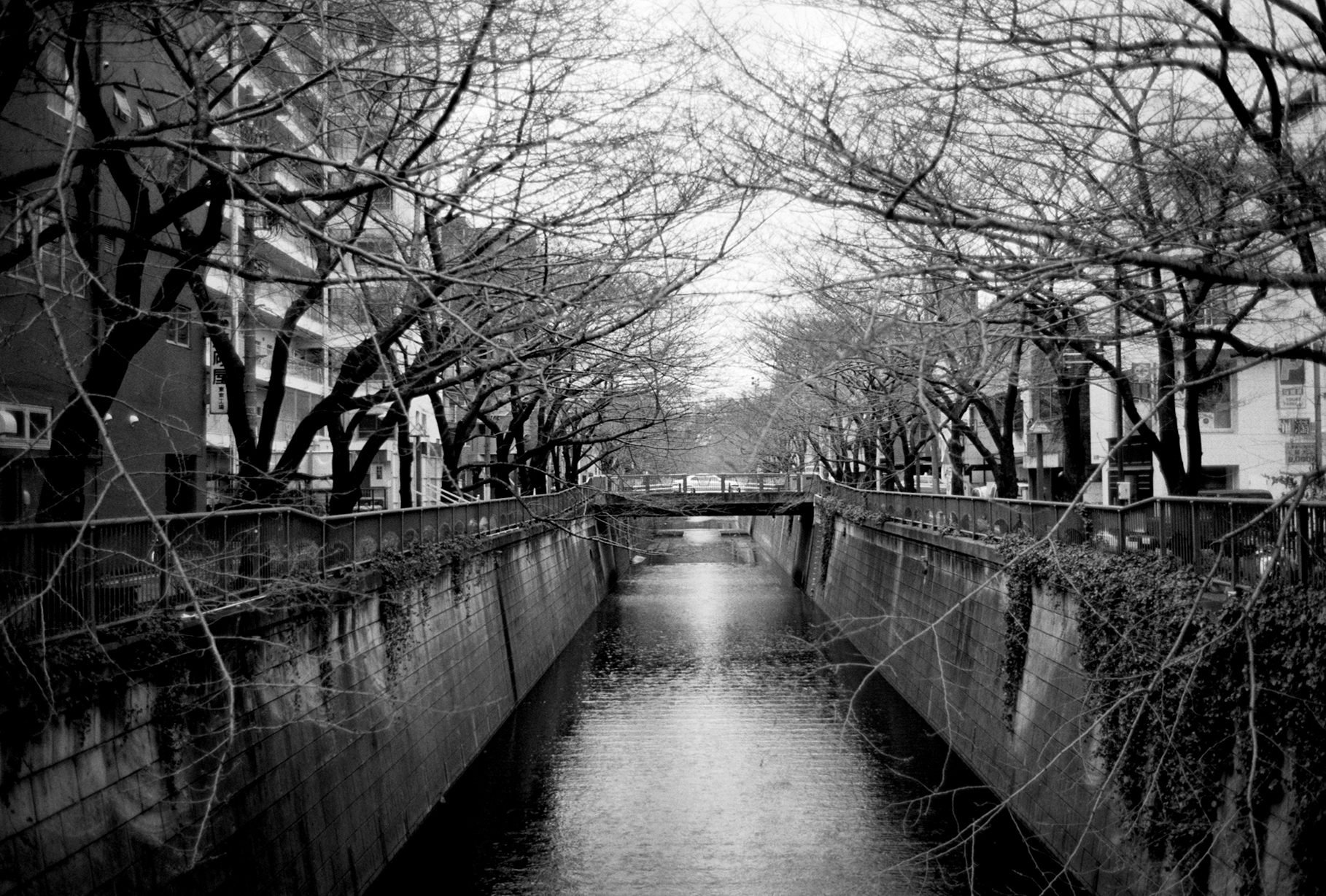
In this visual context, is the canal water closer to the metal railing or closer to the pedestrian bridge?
the metal railing

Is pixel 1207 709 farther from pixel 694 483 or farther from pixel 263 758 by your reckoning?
pixel 694 483

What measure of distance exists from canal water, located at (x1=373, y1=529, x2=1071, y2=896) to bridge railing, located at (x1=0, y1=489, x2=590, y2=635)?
4.25m

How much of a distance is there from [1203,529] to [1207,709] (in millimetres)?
1958

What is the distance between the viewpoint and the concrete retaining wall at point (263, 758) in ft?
25.1

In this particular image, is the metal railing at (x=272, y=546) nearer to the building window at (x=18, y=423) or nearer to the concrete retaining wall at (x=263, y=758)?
the concrete retaining wall at (x=263, y=758)

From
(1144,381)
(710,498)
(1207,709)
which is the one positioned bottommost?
(1207,709)

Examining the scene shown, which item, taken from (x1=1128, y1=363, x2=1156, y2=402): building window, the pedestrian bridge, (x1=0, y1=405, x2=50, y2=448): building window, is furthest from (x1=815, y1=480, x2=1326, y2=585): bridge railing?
the pedestrian bridge

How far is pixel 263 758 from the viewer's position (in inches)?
434

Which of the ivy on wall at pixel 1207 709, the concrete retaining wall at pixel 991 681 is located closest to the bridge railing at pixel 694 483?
the concrete retaining wall at pixel 991 681

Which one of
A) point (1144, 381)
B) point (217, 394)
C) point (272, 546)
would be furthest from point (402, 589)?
point (1144, 381)

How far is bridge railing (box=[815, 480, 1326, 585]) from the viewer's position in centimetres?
873

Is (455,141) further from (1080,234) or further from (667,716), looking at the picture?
(667,716)

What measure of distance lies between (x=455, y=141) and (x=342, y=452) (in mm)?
8336

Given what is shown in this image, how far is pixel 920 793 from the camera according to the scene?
17.6m
